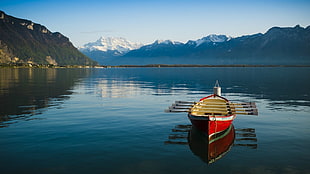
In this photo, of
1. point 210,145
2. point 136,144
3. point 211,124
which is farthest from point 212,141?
point 136,144

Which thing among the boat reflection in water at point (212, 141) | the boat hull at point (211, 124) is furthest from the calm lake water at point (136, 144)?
the boat hull at point (211, 124)

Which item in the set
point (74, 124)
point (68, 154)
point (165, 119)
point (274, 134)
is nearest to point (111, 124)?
point (74, 124)

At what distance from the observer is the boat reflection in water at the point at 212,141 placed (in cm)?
2083

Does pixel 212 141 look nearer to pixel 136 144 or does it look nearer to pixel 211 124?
pixel 211 124

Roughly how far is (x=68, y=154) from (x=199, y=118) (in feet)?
34.0

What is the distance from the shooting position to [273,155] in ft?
67.2

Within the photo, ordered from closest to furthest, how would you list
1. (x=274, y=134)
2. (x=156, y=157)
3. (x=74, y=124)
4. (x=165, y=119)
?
(x=156, y=157) < (x=274, y=134) < (x=74, y=124) < (x=165, y=119)

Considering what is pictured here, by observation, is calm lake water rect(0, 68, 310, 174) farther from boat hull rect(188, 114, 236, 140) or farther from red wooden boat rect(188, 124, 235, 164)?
boat hull rect(188, 114, 236, 140)

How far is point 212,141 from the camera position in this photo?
75.6ft

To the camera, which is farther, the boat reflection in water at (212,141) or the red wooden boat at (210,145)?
the boat reflection in water at (212,141)

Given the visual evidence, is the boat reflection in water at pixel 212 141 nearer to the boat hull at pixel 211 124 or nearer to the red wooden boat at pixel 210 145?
the red wooden boat at pixel 210 145

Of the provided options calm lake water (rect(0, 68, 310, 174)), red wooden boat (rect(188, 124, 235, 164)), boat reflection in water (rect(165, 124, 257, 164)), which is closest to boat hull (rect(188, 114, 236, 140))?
boat reflection in water (rect(165, 124, 257, 164))

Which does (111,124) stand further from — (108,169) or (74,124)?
(108,169)

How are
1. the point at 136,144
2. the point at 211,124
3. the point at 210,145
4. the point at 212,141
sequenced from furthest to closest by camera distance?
1. the point at 212,141
2. the point at 136,144
3. the point at 211,124
4. the point at 210,145
